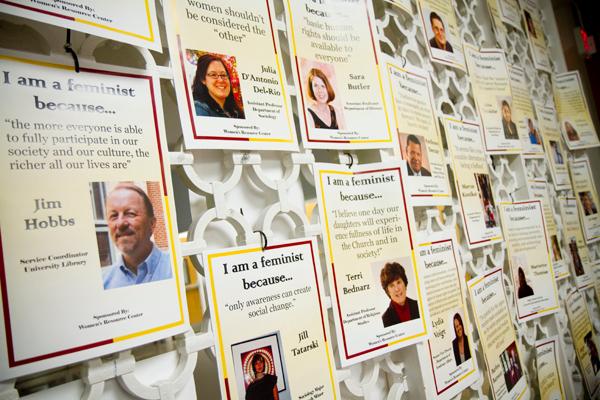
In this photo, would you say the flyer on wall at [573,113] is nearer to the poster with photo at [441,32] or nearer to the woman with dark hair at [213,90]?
the poster with photo at [441,32]

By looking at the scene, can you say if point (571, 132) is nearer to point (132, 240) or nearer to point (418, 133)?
point (418, 133)

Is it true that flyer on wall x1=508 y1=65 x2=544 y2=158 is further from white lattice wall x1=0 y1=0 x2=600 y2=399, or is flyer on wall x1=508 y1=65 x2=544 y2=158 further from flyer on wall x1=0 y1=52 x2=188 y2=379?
flyer on wall x1=0 y1=52 x2=188 y2=379

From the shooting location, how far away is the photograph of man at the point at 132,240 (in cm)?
49

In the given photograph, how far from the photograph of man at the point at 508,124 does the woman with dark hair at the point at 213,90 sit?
1.11 meters

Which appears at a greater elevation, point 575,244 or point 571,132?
point 571,132

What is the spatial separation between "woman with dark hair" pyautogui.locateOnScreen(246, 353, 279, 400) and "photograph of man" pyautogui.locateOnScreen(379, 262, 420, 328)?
272 millimetres

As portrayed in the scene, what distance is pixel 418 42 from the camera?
1171mm

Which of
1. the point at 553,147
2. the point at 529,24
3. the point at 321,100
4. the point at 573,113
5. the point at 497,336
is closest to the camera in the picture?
the point at 321,100

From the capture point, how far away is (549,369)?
4.37ft

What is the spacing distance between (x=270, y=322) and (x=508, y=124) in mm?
1209

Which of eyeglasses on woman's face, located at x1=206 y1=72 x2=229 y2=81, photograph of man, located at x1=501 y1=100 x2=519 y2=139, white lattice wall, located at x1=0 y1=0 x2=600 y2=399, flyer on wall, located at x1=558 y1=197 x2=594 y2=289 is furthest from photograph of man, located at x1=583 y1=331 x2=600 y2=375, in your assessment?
eyeglasses on woman's face, located at x1=206 y1=72 x2=229 y2=81

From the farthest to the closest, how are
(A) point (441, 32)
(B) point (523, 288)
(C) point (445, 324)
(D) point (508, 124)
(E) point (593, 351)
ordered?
(E) point (593, 351) < (D) point (508, 124) < (B) point (523, 288) < (A) point (441, 32) < (C) point (445, 324)

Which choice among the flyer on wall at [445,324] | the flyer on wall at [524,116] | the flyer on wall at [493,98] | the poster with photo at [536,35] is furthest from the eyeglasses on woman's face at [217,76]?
the poster with photo at [536,35]

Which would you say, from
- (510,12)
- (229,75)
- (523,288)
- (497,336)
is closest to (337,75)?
(229,75)
